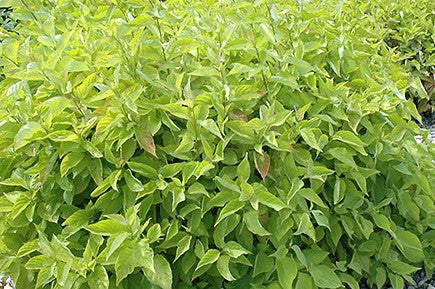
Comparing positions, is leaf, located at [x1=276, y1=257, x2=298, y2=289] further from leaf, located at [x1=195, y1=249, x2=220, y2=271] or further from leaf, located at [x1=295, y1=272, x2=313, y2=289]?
leaf, located at [x1=195, y1=249, x2=220, y2=271]

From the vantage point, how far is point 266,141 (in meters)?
1.78

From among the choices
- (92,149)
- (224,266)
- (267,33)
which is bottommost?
(224,266)

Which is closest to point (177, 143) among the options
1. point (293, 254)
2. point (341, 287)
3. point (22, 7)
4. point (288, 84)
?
point (288, 84)

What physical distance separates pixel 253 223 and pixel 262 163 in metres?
0.19

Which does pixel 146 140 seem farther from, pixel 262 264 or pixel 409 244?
pixel 409 244

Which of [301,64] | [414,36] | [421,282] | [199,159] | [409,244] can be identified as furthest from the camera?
[414,36]

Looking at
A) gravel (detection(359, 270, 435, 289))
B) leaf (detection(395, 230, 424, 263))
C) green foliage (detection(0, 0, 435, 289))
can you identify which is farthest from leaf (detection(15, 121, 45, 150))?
gravel (detection(359, 270, 435, 289))

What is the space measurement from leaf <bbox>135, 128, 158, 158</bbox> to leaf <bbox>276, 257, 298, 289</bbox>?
51 cm

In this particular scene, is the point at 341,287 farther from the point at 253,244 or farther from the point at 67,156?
the point at 67,156

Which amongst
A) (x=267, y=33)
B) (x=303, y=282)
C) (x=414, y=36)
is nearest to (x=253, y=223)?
(x=303, y=282)

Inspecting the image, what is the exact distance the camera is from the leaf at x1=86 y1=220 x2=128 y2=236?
1.59 m

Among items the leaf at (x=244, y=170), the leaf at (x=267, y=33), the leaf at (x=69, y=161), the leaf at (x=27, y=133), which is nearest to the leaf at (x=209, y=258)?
the leaf at (x=244, y=170)

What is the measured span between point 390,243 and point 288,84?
2.34ft

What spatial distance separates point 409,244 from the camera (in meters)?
2.10
